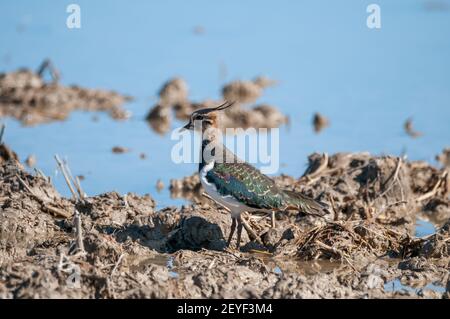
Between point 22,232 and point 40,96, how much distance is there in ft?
30.4

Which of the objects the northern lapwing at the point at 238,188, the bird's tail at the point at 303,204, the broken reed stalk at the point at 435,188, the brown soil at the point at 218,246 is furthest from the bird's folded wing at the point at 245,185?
the broken reed stalk at the point at 435,188

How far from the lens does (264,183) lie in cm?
1072

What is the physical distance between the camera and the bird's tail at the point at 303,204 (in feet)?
35.5

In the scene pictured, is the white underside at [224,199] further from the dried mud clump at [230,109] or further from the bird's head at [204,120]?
the dried mud clump at [230,109]

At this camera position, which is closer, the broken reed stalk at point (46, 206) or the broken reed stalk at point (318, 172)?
the broken reed stalk at point (46, 206)

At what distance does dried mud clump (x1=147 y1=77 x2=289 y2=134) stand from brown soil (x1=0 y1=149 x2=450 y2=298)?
4623 millimetres

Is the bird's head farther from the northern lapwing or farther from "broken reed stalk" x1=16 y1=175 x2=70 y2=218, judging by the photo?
"broken reed stalk" x1=16 y1=175 x2=70 y2=218

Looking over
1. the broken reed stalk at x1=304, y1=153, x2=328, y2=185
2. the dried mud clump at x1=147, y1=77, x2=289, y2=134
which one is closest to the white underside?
the broken reed stalk at x1=304, y1=153, x2=328, y2=185

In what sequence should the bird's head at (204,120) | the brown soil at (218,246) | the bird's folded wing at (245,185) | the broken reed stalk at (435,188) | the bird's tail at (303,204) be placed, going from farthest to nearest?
the broken reed stalk at (435,188), the bird's head at (204,120), the bird's tail at (303,204), the bird's folded wing at (245,185), the brown soil at (218,246)

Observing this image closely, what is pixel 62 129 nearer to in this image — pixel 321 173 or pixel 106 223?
pixel 321 173

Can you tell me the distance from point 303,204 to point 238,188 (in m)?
0.86

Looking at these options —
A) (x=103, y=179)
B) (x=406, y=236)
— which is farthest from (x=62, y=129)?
Answer: (x=406, y=236)

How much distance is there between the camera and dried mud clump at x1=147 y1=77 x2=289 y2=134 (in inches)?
716

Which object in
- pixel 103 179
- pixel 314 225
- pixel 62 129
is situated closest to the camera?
pixel 314 225
